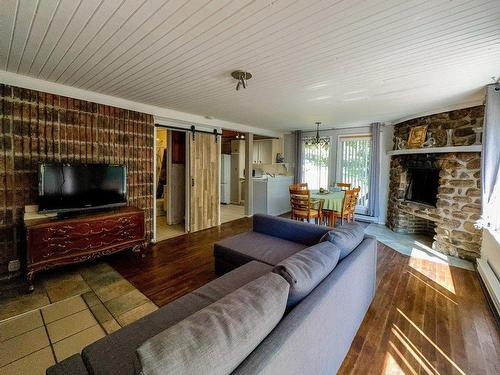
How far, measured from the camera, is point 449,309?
87.6 inches

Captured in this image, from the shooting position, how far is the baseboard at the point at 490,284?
219cm

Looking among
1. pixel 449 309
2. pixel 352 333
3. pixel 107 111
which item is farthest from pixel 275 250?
pixel 107 111

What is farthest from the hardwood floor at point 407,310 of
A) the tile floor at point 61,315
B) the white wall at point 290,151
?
the white wall at point 290,151

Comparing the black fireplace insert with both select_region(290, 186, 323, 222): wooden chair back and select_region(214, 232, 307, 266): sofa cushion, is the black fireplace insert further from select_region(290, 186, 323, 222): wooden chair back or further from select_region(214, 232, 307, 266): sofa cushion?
select_region(214, 232, 307, 266): sofa cushion

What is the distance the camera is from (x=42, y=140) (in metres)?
2.74

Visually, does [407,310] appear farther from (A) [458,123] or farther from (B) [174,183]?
(B) [174,183]

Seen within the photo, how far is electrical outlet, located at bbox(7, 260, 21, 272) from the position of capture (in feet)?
8.61

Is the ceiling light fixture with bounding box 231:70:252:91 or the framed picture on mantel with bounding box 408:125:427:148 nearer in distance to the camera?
the ceiling light fixture with bounding box 231:70:252:91

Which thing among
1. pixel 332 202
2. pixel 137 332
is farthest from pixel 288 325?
pixel 332 202

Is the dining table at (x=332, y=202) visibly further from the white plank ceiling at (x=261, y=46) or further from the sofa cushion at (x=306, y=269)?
the sofa cushion at (x=306, y=269)

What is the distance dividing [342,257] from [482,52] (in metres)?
2.12

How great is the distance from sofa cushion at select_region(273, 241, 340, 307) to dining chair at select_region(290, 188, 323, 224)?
2362 millimetres

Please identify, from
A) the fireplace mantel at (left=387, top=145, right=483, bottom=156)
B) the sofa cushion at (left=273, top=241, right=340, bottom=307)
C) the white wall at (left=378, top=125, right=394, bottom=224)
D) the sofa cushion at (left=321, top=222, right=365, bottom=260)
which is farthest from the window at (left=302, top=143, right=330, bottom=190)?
the sofa cushion at (left=273, top=241, right=340, bottom=307)

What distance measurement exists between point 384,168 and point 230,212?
4.01 metres
